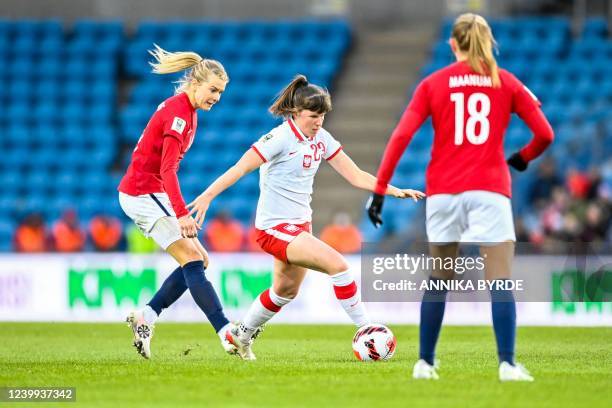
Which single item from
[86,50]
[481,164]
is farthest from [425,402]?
[86,50]

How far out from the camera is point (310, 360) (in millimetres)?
9570

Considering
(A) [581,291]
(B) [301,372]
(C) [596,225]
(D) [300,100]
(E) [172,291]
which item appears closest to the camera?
(B) [301,372]

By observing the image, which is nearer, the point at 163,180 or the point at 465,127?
the point at 465,127

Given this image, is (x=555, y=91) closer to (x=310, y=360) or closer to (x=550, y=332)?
(x=550, y=332)

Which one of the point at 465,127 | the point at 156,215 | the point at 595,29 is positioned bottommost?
the point at 156,215

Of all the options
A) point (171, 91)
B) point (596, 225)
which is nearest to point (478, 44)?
point (596, 225)

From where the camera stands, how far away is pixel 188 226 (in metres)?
8.70

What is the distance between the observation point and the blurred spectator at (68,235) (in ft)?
69.8

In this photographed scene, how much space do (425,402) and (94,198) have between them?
17549 mm

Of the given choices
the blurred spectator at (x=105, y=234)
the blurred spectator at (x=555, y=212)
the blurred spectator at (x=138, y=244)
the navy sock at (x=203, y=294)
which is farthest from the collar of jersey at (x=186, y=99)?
the blurred spectator at (x=105, y=234)

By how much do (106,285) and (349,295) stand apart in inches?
330

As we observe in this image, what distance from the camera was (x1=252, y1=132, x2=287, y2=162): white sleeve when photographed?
875 cm

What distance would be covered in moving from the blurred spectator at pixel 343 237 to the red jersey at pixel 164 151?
1047cm

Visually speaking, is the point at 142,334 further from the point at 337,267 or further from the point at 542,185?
the point at 542,185
